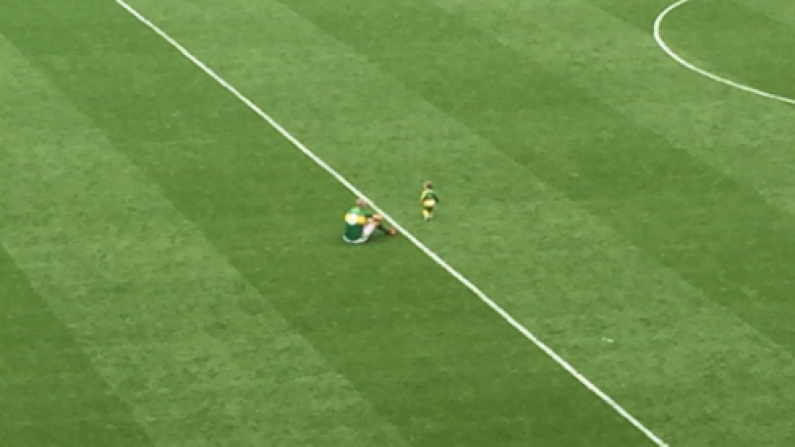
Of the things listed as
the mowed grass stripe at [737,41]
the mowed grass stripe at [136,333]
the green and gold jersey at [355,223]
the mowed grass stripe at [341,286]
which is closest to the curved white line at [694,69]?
the mowed grass stripe at [737,41]

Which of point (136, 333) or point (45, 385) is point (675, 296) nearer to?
point (136, 333)

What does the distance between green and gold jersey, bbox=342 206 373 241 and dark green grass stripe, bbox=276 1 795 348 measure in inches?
110

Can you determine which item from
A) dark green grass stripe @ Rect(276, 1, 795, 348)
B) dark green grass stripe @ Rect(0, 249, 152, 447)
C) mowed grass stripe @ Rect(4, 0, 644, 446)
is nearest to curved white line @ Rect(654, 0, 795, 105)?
dark green grass stripe @ Rect(276, 1, 795, 348)

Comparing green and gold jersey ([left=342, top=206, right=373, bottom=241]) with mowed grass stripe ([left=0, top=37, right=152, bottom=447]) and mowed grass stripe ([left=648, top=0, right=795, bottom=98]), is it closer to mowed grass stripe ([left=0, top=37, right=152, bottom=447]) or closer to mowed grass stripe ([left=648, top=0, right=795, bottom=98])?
mowed grass stripe ([left=0, top=37, right=152, bottom=447])

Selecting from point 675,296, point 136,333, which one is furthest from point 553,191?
point 136,333

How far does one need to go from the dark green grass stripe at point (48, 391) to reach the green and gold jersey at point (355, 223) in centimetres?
339

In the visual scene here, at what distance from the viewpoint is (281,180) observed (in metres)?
22.6

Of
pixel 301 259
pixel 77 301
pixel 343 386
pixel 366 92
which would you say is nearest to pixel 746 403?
pixel 343 386

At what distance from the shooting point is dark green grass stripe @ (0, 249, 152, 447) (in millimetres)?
17000

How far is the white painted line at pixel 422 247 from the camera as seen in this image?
17734mm

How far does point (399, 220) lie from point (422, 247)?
0.77 m

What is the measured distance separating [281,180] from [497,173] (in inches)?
99.7

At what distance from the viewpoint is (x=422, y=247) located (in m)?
21.0

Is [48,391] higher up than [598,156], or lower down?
higher up
